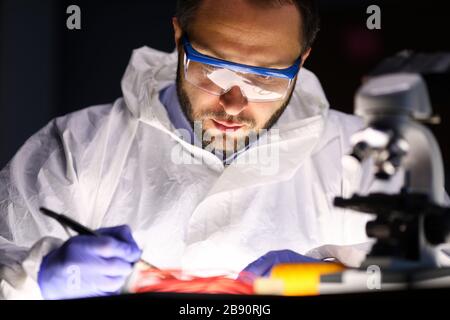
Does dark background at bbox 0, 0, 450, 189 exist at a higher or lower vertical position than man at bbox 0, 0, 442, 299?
higher

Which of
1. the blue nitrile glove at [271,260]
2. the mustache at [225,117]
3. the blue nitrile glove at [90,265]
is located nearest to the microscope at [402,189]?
the blue nitrile glove at [271,260]

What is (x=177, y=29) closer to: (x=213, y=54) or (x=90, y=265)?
(x=213, y=54)

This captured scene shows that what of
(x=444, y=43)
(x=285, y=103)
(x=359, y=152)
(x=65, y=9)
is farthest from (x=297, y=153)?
(x=65, y=9)

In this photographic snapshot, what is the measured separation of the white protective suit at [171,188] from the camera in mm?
1957

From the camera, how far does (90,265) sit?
1.72 meters

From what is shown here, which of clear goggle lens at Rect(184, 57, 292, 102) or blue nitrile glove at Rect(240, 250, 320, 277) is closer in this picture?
blue nitrile glove at Rect(240, 250, 320, 277)

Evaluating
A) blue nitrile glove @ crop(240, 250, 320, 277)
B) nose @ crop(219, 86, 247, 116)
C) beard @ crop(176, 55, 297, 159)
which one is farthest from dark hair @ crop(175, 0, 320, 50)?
blue nitrile glove @ crop(240, 250, 320, 277)

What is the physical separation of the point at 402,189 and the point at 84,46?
1048 millimetres

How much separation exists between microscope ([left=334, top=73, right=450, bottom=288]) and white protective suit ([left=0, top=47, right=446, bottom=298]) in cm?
23

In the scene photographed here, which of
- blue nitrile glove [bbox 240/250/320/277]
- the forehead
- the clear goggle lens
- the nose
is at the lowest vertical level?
blue nitrile glove [bbox 240/250/320/277]

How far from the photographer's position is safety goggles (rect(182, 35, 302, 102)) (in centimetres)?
192

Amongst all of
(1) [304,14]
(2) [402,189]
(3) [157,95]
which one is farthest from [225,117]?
(2) [402,189]

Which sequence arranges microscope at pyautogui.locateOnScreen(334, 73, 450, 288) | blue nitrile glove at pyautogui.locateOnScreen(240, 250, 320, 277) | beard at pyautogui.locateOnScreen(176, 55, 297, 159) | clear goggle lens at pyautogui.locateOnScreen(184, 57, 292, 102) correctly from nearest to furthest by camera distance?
microscope at pyautogui.locateOnScreen(334, 73, 450, 288) → blue nitrile glove at pyautogui.locateOnScreen(240, 250, 320, 277) → clear goggle lens at pyautogui.locateOnScreen(184, 57, 292, 102) → beard at pyautogui.locateOnScreen(176, 55, 297, 159)

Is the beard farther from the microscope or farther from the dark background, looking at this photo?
the microscope
